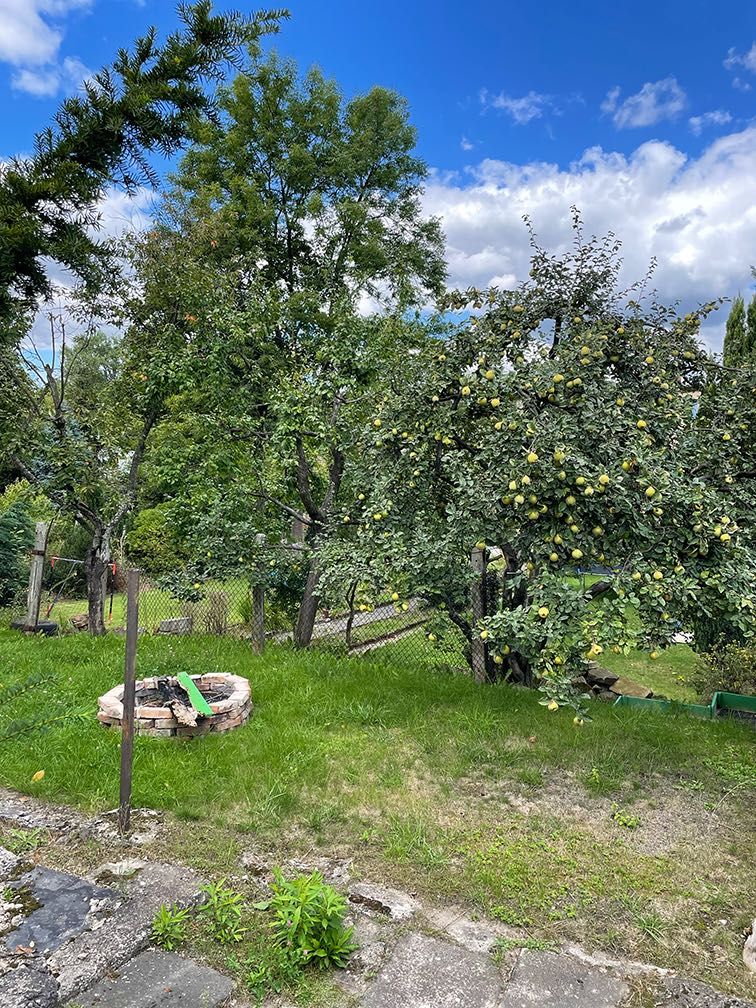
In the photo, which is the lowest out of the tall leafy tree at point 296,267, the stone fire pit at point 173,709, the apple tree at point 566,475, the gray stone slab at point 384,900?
the gray stone slab at point 384,900

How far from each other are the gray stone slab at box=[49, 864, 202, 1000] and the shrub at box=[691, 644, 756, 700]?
18.2ft

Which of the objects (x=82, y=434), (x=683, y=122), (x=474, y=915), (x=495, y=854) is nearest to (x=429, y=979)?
(x=474, y=915)

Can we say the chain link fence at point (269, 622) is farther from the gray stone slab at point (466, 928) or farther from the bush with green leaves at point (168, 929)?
the bush with green leaves at point (168, 929)

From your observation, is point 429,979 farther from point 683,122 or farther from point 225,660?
point 683,122

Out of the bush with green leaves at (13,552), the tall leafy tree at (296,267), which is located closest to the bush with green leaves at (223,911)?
the tall leafy tree at (296,267)

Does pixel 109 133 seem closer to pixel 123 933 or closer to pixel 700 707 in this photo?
pixel 123 933

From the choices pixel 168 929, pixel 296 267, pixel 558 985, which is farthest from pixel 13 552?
pixel 558 985

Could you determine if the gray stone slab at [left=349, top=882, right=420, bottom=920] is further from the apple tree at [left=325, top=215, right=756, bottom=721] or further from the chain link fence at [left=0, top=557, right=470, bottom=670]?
the chain link fence at [left=0, top=557, right=470, bottom=670]

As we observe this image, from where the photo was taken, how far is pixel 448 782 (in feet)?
11.0

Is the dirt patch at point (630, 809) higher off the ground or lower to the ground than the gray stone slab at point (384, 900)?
higher

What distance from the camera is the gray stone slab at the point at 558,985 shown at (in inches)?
71.8

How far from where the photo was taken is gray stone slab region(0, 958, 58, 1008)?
1745 mm

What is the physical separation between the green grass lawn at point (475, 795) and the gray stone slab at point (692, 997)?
8 centimetres

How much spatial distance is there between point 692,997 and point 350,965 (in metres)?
1.06
